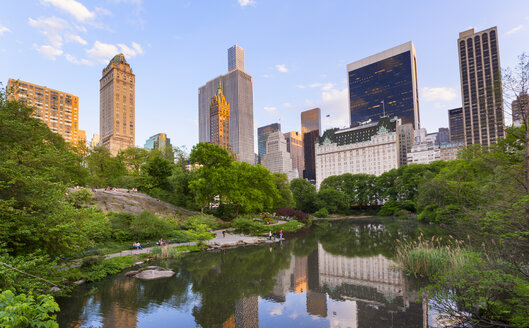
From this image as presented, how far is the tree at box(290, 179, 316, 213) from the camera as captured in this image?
79.2 m

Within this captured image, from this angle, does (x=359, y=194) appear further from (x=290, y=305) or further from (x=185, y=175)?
(x=290, y=305)

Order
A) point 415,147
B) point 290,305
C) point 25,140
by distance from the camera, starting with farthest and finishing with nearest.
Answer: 1. point 415,147
2. point 290,305
3. point 25,140

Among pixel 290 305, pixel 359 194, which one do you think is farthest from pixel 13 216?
pixel 359 194

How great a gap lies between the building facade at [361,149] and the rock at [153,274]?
13356 cm

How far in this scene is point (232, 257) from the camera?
85.0 feet

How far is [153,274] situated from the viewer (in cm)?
1923

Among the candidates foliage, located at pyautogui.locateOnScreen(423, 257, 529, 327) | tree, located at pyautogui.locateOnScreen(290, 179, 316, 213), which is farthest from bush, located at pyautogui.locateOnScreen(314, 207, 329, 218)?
foliage, located at pyautogui.locateOnScreen(423, 257, 529, 327)

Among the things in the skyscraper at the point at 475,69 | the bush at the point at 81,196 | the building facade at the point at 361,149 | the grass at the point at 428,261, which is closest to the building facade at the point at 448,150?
the skyscraper at the point at 475,69

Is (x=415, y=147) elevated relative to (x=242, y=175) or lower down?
elevated

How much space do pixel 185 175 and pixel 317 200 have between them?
136ft

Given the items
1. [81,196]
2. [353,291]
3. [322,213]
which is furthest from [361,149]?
[353,291]

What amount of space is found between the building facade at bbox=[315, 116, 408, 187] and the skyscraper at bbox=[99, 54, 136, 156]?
356 ft

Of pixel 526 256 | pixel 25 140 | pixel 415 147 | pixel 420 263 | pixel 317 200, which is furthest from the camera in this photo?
pixel 415 147

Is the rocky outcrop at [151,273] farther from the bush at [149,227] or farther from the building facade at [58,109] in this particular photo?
the building facade at [58,109]
